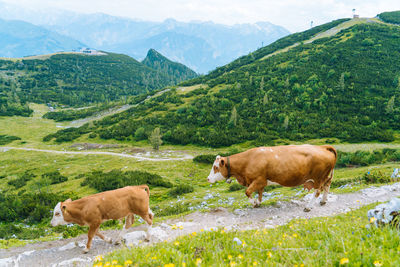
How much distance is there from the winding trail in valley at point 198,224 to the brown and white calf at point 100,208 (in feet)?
2.13

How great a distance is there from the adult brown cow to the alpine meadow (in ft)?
0.19

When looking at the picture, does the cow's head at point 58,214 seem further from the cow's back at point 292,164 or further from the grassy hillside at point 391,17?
the grassy hillside at point 391,17

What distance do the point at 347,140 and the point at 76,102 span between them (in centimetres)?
16208

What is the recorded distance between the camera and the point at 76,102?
148875 millimetres

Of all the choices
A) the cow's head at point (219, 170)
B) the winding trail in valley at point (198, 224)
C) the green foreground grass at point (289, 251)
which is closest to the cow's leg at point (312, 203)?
the winding trail in valley at point (198, 224)

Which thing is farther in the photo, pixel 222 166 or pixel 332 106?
pixel 332 106

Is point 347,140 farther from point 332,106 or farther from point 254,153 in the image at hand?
point 254,153

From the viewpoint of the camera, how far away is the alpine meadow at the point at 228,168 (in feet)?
14.8

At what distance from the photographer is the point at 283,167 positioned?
9.09m

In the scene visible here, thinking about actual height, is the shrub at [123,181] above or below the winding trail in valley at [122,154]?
above

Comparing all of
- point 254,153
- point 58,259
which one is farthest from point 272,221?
point 58,259

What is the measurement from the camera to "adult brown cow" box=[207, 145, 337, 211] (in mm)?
9086

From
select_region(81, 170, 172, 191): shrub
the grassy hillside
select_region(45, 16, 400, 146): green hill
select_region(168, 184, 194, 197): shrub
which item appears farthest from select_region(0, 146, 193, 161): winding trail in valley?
the grassy hillside

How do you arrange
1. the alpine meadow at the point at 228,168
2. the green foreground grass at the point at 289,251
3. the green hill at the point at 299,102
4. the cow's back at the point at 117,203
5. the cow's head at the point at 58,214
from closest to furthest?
the green foreground grass at the point at 289,251
the alpine meadow at the point at 228,168
the cow's head at the point at 58,214
the cow's back at the point at 117,203
the green hill at the point at 299,102
